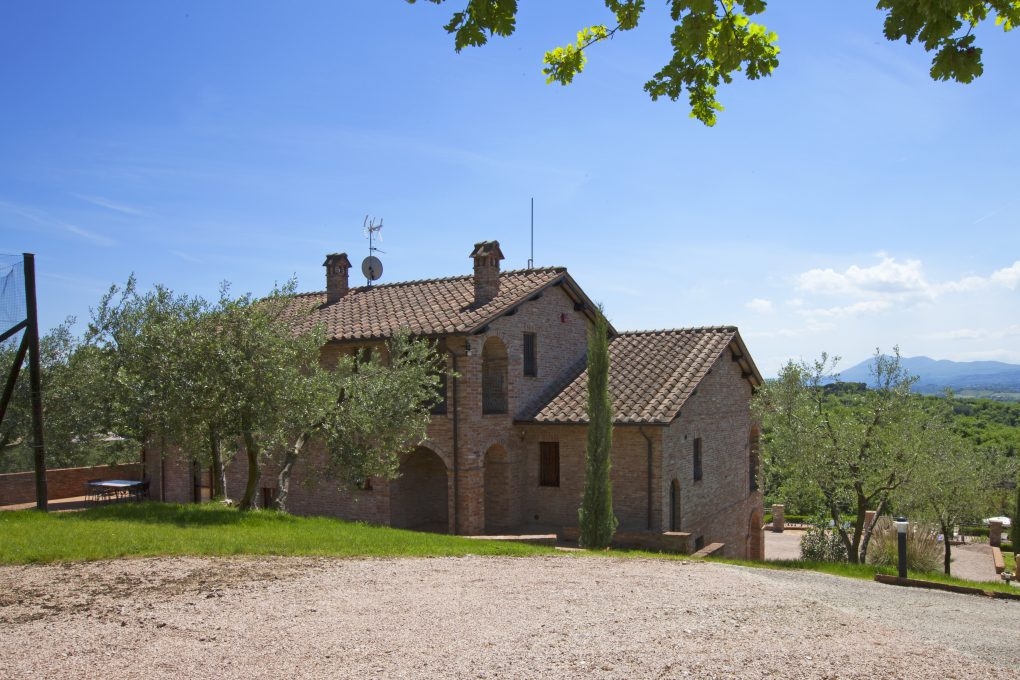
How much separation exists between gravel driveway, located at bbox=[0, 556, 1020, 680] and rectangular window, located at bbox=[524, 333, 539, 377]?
1042 centimetres

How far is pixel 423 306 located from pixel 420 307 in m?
0.10

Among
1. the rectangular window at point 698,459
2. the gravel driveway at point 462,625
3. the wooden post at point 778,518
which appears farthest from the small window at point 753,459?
the gravel driveway at point 462,625

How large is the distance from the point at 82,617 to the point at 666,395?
14.0 meters

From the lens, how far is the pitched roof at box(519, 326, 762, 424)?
61.7 feet

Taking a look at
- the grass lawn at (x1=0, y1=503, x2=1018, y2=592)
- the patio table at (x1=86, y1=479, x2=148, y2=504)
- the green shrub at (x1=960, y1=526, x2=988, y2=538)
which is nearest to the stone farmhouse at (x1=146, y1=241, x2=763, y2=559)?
the patio table at (x1=86, y1=479, x2=148, y2=504)

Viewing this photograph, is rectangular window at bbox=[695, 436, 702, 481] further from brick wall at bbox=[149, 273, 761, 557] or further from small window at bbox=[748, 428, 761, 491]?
small window at bbox=[748, 428, 761, 491]

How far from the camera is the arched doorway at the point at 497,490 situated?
20.0m

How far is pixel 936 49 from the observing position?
4.37 metres

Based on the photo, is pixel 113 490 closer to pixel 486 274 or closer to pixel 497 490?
pixel 497 490

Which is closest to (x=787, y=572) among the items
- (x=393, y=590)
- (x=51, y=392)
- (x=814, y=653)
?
(x=814, y=653)

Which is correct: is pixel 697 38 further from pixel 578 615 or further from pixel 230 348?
pixel 230 348

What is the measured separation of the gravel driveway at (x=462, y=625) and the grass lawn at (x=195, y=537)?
691mm

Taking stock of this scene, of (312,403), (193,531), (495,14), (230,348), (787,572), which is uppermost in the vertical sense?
(495,14)

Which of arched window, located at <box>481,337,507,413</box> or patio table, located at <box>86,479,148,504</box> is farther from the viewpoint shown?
patio table, located at <box>86,479,148,504</box>
